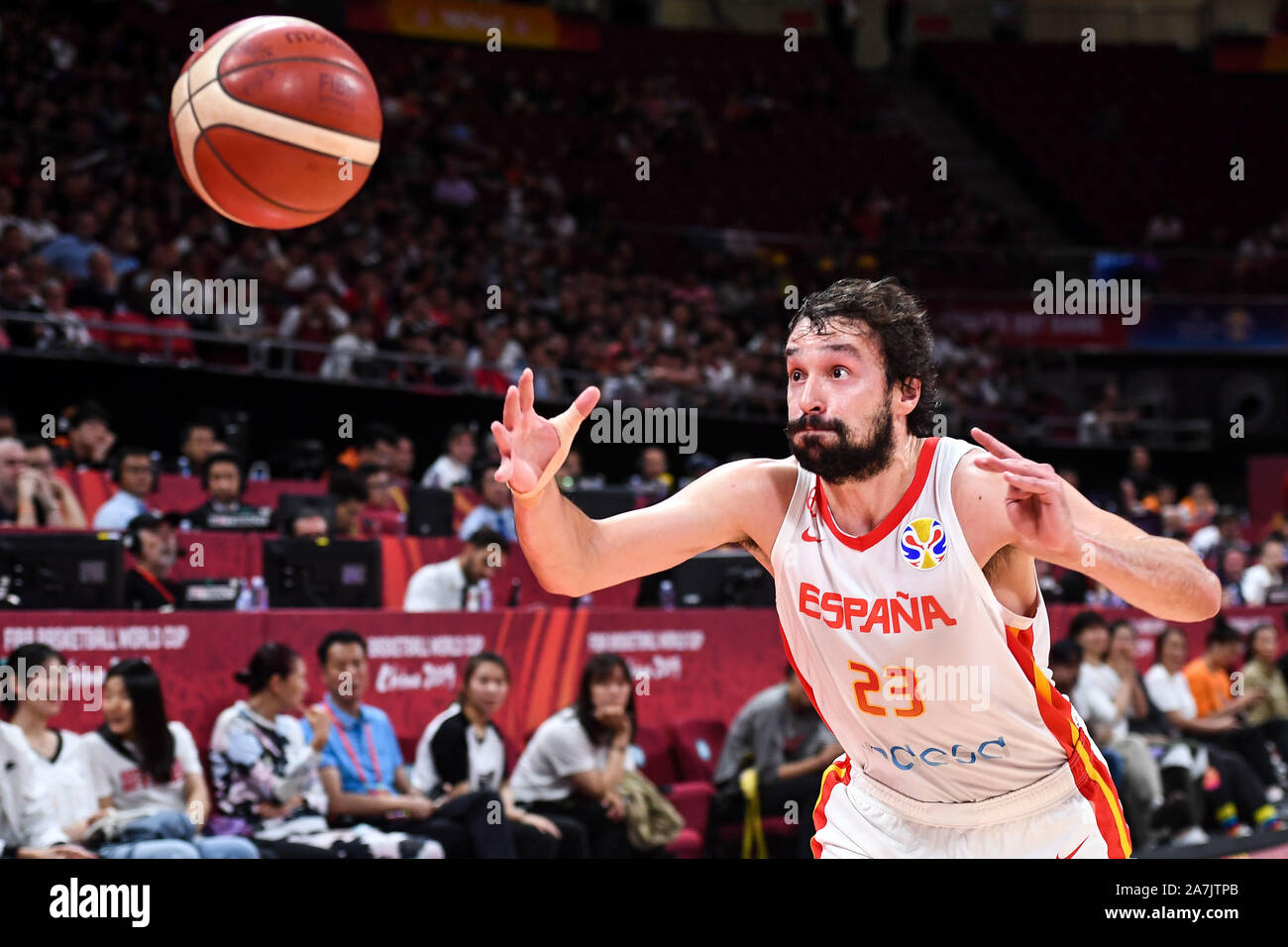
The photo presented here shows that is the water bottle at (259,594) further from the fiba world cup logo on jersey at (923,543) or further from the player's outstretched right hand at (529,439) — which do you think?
the fiba world cup logo on jersey at (923,543)

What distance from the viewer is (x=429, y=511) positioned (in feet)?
33.6

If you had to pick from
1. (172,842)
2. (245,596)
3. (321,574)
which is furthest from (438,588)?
(172,842)

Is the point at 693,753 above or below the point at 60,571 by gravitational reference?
below

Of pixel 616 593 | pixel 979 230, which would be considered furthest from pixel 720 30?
pixel 616 593

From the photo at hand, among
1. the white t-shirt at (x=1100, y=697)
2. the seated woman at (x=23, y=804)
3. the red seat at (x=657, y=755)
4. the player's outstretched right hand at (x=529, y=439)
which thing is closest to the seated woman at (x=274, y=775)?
the seated woman at (x=23, y=804)

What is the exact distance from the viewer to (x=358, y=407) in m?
12.2

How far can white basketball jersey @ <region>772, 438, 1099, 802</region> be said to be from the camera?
3.36 m

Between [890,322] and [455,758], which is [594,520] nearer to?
[890,322]

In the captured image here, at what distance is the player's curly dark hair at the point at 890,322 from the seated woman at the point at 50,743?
405 cm

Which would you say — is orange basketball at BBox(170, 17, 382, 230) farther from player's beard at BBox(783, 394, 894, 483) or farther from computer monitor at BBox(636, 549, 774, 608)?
computer monitor at BBox(636, 549, 774, 608)

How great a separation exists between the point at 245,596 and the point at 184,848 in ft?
7.40

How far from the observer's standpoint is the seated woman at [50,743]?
19.8 feet
